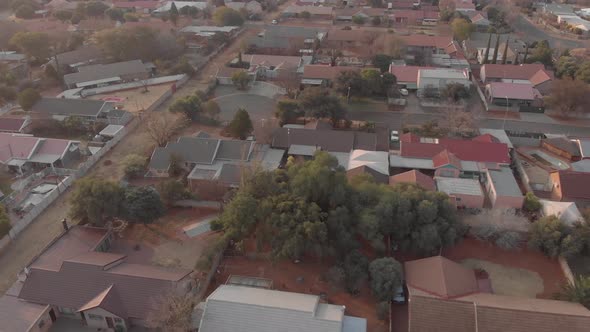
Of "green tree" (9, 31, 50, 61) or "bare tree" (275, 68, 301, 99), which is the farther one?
"green tree" (9, 31, 50, 61)

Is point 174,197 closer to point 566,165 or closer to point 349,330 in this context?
point 349,330

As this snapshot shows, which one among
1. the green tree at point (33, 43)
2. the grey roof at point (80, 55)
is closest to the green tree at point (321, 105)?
the grey roof at point (80, 55)

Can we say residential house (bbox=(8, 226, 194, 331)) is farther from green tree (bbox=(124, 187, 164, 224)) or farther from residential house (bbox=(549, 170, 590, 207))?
residential house (bbox=(549, 170, 590, 207))

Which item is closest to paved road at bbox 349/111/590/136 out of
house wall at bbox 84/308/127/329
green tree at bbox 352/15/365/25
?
house wall at bbox 84/308/127/329

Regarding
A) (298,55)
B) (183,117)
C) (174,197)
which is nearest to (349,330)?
(174,197)

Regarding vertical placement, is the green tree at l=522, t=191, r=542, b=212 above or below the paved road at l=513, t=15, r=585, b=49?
below

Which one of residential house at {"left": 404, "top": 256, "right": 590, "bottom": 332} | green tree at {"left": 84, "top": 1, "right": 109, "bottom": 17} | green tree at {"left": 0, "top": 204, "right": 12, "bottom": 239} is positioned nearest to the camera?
residential house at {"left": 404, "top": 256, "right": 590, "bottom": 332}
